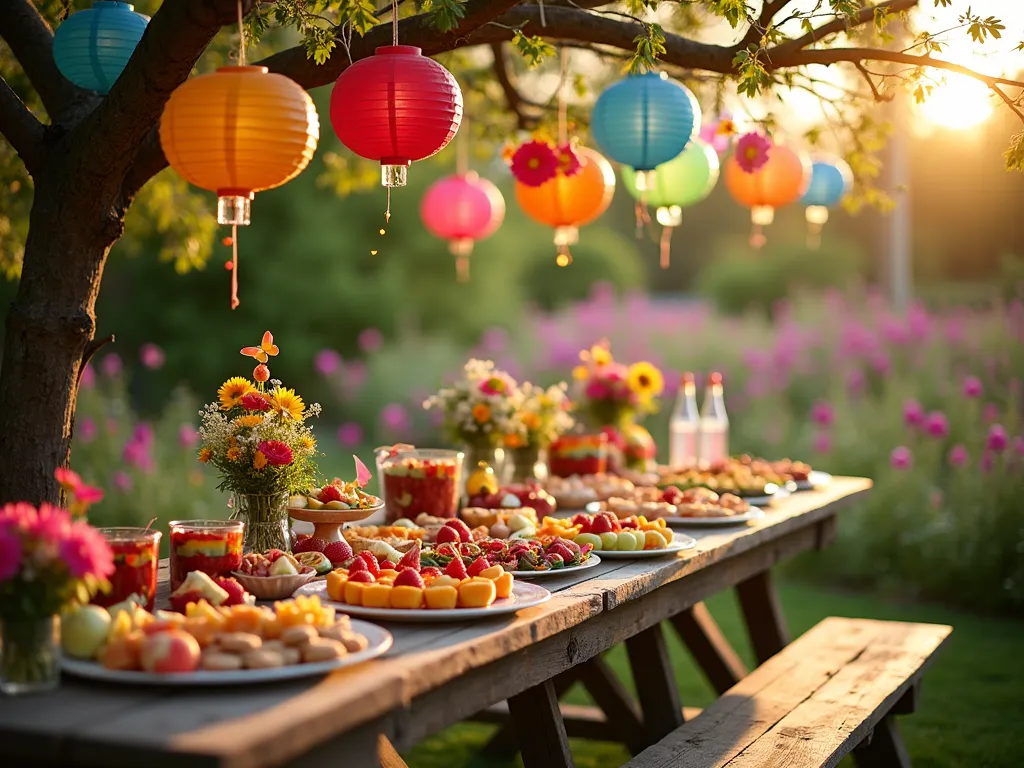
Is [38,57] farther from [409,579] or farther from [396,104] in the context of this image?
[409,579]

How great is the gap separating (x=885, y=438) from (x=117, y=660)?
6.49m

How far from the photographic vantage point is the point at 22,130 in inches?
135

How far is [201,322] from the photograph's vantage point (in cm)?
1454

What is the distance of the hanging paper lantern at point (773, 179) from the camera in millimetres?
5043

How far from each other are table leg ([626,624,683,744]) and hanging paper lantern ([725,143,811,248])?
5.88 feet

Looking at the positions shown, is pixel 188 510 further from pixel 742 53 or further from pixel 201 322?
pixel 201 322

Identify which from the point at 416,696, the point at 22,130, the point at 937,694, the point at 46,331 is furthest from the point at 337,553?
the point at 937,694

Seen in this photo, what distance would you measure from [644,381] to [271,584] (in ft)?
9.56

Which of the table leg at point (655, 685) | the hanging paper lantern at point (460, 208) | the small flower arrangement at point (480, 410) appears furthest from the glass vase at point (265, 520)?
the hanging paper lantern at point (460, 208)

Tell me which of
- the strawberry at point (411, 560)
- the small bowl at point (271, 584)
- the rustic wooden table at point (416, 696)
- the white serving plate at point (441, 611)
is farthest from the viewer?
the strawberry at point (411, 560)

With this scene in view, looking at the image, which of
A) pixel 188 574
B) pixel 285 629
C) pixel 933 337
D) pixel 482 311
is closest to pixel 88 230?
pixel 188 574

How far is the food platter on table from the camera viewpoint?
251 centimetres

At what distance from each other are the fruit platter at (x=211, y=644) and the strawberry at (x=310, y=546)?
79 centimetres

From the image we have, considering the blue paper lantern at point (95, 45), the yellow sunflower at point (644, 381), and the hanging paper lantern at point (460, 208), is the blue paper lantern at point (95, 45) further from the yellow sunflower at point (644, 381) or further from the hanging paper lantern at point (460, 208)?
the yellow sunflower at point (644, 381)
